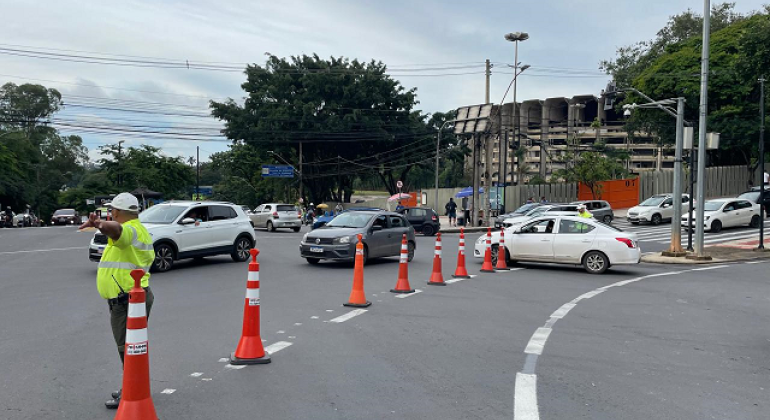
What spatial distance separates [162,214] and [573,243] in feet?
34.2

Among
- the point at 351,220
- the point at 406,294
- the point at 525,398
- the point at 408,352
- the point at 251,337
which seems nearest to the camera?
the point at 525,398

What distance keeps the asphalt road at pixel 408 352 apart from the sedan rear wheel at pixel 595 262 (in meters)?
2.63

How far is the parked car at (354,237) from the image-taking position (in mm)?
16141

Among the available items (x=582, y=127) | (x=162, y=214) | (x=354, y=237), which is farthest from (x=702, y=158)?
(x=582, y=127)

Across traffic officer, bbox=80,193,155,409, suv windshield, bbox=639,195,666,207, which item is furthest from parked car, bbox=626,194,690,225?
traffic officer, bbox=80,193,155,409

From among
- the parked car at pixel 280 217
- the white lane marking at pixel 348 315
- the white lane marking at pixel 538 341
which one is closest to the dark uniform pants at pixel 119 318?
the white lane marking at pixel 348 315

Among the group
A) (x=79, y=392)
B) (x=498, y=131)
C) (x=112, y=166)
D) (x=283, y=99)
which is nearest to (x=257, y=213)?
(x=498, y=131)

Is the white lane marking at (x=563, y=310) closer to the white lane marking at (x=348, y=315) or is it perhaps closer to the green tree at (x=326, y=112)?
the white lane marking at (x=348, y=315)

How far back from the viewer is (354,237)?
1628 cm

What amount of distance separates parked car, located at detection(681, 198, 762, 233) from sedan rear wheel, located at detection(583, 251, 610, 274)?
16.9m

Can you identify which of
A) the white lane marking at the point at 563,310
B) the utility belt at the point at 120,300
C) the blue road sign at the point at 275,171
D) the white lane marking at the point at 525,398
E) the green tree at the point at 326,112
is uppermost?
the green tree at the point at 326,112

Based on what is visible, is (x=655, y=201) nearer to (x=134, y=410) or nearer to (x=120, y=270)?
(x=120, y=270)

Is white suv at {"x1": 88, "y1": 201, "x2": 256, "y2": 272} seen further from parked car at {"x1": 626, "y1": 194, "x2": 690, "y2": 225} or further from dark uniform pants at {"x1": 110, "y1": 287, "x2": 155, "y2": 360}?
parked car at {"x1": 626, "y1": 194, "x2": 690, "y2": 225}

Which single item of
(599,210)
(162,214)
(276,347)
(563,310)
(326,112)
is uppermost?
(326,112)
